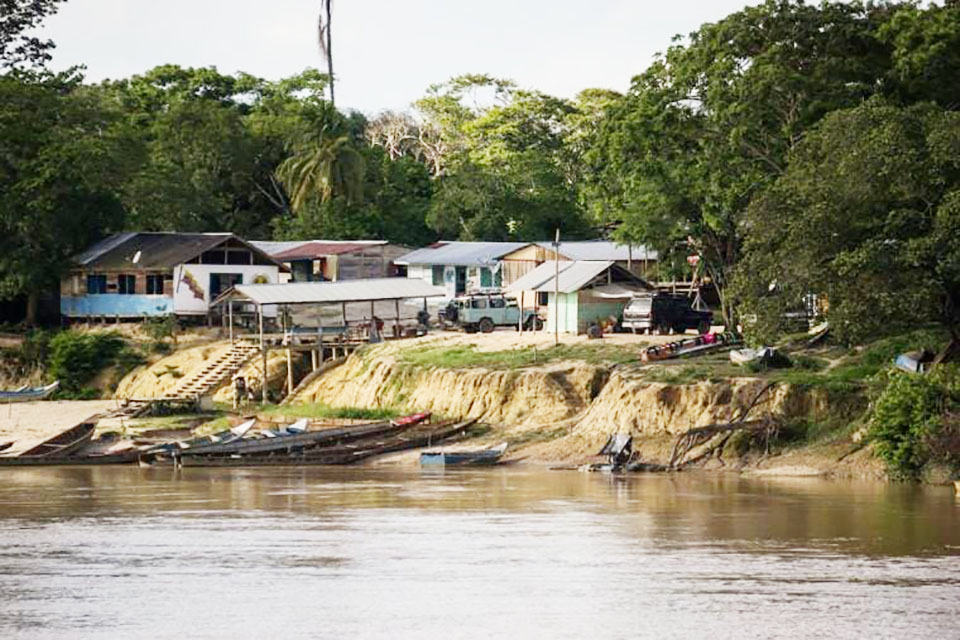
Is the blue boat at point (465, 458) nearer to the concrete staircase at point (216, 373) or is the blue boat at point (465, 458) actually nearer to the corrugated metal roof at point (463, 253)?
the concrete staircase at point (216, 373)

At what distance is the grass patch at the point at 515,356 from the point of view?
54.5 metres

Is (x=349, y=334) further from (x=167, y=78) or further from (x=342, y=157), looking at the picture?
(x=167, y=78)

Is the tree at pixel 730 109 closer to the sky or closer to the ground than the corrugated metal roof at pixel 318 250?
closer to the sky

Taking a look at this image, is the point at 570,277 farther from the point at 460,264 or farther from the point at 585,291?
the point at 460,264

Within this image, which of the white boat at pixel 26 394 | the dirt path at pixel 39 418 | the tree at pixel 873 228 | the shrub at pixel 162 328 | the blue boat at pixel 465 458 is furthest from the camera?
the shrub at pixel 162 328

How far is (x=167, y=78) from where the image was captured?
99188 millimetres

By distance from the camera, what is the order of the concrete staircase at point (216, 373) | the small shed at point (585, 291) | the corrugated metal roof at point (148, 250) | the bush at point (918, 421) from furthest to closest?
1. the corrugated metal roof at point (148, 250)
2. the concrete staircase at point (216, 373)
3. the small shed at point (585, 291)
4. the bush at point (918, 421)

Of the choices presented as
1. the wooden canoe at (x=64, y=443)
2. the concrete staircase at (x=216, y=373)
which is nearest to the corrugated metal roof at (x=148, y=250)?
the concrete staircase at (x=216, y=373)

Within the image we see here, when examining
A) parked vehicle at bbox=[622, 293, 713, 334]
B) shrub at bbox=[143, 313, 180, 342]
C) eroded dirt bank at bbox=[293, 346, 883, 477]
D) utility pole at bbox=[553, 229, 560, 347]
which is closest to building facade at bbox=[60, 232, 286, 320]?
shrub at bbox=[143, 313, 180, 342]

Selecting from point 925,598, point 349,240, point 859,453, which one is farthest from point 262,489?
point 349,240

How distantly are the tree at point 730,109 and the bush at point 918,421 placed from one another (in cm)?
999

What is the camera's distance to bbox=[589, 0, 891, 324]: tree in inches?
2035

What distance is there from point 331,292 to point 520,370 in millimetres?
13625

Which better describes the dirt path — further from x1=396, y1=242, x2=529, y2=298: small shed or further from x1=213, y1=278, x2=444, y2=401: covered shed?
x1=396, y1=242, x2=529, y2=298: small shed
